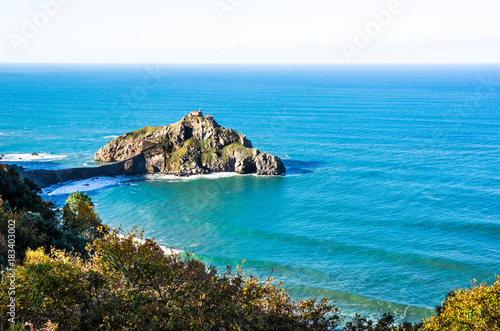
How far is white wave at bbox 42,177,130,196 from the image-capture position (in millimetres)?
89750

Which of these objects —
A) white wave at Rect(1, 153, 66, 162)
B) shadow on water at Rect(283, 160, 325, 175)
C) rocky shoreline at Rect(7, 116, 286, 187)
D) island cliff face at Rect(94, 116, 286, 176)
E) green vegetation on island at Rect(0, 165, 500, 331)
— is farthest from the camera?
white wave at Rect(1, 153, 66, 162)

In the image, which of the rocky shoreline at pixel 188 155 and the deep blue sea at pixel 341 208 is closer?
the deep blue sea at pixel 341 208

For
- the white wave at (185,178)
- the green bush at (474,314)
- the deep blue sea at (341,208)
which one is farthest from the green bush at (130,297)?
the white wave at (185,178)

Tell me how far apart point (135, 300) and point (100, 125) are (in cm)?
15312

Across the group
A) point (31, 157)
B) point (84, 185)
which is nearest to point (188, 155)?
point (84, 185)

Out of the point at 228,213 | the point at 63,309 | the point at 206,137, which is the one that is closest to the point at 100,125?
the point at 206,137

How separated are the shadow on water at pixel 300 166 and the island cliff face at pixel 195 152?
9.90ft

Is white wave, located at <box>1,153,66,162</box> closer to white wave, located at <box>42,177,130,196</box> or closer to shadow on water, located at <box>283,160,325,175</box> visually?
white wave, located at <box>42,177,130,196</box>

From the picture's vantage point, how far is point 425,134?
461 feet

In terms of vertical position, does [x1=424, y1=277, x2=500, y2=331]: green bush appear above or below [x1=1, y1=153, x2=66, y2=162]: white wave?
below

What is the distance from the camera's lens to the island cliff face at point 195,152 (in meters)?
102

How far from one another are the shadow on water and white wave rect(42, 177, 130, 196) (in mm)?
39573

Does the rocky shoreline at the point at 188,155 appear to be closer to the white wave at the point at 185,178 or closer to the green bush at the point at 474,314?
the white wave at the point at 185,178

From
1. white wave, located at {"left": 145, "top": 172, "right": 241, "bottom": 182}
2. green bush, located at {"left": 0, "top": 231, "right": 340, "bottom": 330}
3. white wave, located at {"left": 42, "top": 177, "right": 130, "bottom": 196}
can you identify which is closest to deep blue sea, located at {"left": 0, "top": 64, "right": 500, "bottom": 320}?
white wave, located at {"left": 42, "top": 177, "right": 130, "bottom": 196}
